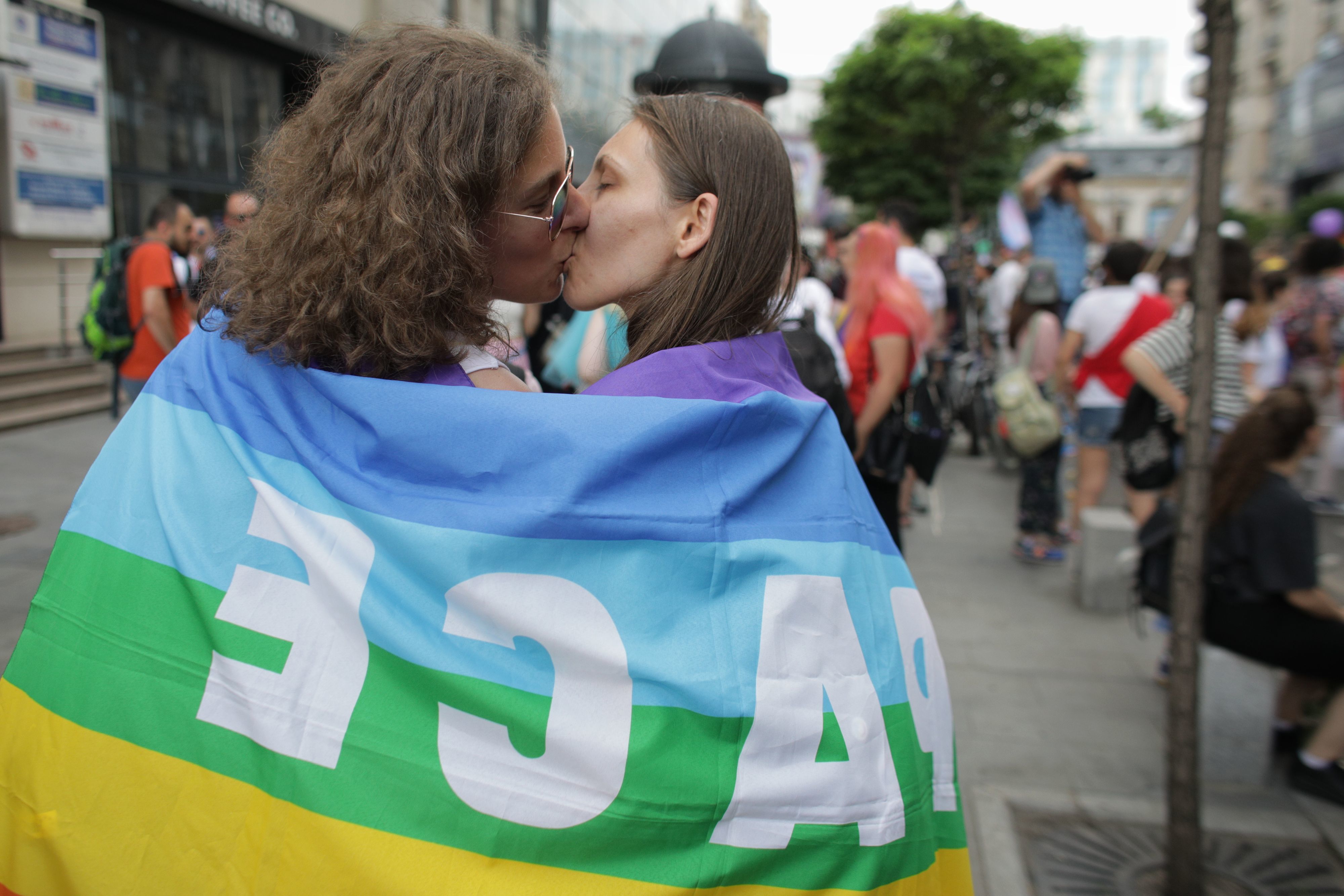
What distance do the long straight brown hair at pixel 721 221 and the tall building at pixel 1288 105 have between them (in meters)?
32.2

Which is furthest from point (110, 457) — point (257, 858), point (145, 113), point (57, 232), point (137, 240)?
point (145, 113)

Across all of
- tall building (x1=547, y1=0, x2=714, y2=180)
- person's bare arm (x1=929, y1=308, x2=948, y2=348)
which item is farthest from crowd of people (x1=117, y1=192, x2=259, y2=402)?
tall building (x1=547, y1=0, x2=714, y2=180)

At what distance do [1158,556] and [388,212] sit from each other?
3453 millimetres

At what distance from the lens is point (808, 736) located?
3.97 feet

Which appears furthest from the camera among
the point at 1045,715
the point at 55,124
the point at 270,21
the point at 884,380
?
the point at 270,21

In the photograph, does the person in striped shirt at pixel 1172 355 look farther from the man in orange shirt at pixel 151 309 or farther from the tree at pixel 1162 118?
the tree at pixel 1162 118

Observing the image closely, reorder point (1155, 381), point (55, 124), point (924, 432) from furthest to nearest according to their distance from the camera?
1. point (55, 124)
2. point (1155, 381)
3. point (924, 432)

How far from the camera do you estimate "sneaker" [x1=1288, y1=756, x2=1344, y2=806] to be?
3.35 metres

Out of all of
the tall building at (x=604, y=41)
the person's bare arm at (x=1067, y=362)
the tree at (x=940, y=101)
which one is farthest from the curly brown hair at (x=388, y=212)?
the tree at (x=940, y=101)

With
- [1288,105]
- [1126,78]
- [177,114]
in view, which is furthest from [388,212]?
[1126,78]

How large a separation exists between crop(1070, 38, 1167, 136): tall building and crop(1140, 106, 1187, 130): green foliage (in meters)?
47.4

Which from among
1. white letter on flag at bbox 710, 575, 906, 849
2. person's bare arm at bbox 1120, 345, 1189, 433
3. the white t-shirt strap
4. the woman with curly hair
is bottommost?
white letter on flag at bbox 710, 575, 906, 849

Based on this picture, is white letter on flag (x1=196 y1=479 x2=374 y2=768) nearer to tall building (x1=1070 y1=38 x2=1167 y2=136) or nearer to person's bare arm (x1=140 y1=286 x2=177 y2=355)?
person's bare arm (x1=140 y1=286 x2=177 y2=355)

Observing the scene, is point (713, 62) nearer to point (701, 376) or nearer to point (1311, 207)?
point (701, 376)
